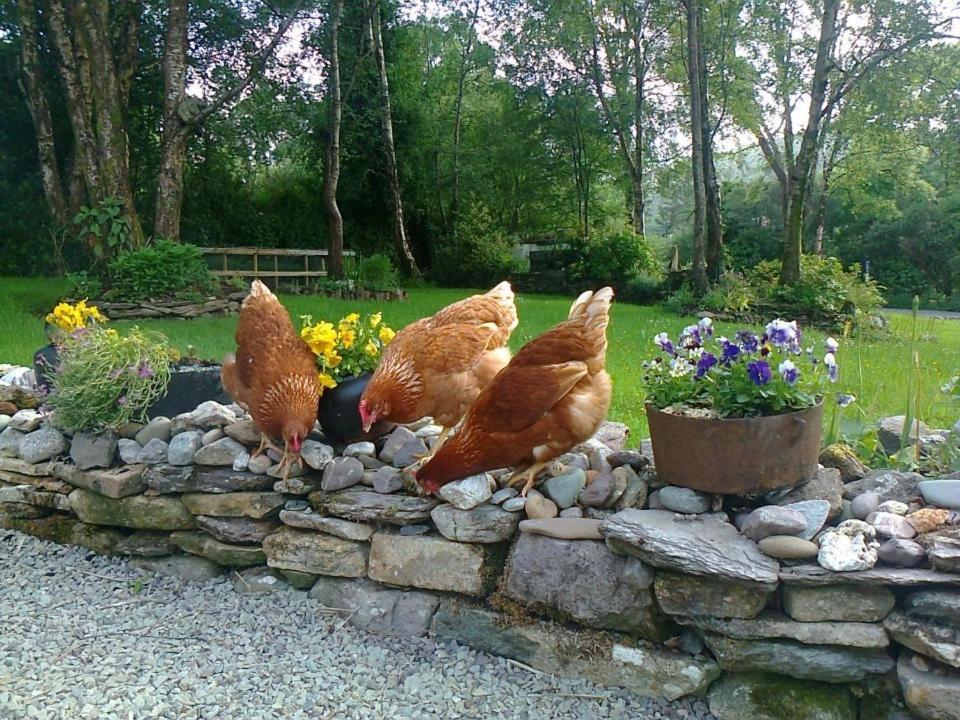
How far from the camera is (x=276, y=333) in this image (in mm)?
3277

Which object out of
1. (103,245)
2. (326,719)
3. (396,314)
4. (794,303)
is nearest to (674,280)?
(794,303)

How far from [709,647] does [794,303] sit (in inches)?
419

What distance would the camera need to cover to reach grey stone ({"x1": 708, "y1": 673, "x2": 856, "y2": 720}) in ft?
7.45

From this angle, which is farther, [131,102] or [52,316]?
[131,102]

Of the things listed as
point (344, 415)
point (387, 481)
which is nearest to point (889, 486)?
point (387, 481)

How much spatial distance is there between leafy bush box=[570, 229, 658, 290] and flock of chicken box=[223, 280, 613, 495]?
14324 mm

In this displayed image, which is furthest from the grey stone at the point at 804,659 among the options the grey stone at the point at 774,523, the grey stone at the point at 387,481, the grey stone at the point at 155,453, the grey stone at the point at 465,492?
the grey stone at the point at 155,453

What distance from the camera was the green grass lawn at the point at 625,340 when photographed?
15.3 feet

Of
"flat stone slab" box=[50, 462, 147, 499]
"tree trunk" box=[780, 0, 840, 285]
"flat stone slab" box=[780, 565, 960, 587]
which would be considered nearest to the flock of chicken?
"flat stone slab" box=[50, 462, 147, 499]

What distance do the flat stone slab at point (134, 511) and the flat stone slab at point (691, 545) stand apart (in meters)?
2.14

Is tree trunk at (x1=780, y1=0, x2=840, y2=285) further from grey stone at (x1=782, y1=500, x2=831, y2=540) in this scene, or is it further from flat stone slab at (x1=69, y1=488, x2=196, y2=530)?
flat stone slab at (x1=69, y1=488, x2=196, y2=530)

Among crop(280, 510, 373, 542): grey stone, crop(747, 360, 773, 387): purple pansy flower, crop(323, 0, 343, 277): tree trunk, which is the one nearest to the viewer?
crop(747, 360, 773, 387): purple pansy flower

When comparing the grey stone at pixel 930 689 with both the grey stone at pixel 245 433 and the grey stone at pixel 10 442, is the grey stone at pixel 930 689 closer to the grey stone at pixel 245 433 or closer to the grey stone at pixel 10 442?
the grey stone at pixel 245 433

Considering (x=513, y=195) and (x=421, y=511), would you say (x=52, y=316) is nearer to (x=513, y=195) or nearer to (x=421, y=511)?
A: (x=421, y=511)
